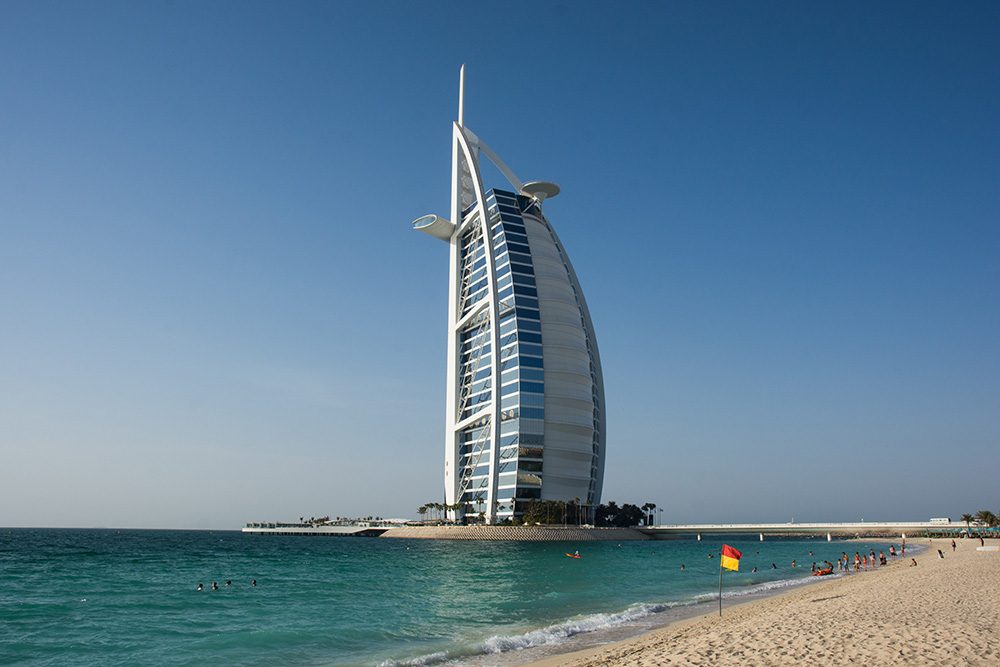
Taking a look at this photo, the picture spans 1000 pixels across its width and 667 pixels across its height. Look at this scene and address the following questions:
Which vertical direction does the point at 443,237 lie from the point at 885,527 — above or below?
above

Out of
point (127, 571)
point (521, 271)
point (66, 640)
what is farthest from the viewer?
point (521, 271)

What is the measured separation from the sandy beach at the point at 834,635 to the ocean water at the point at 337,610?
8.04 ft

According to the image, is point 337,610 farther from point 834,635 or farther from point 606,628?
point 834,635

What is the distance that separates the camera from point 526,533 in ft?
280

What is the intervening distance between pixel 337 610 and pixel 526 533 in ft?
194

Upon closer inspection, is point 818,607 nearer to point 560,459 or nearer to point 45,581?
point 45,581

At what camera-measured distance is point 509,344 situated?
9519cm

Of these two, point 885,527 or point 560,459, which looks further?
point 885,527

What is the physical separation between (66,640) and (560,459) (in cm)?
7666

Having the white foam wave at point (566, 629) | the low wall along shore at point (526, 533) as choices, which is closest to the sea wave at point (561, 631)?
the white foam wave at point (566, 629)

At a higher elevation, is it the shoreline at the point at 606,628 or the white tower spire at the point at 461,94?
the white tower spire at the point at 461,94

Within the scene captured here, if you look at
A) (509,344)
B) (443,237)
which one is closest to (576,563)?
(509,344)

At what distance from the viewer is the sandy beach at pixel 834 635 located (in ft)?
46.4

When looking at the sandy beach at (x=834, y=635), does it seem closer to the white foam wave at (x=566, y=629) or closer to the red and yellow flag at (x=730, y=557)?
the red and yellow flag at (x=730, y=557)
